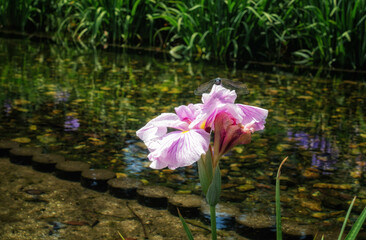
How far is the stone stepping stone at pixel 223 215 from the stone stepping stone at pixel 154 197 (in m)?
0.17

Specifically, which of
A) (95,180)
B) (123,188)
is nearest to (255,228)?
(123,188)

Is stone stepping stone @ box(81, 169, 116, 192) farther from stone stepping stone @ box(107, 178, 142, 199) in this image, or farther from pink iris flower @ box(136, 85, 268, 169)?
pink iris flower @ box(136, 85, 268, 169)

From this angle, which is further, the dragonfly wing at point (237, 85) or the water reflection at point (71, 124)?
the water reflection at point (71, 124)

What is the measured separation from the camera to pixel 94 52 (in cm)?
705

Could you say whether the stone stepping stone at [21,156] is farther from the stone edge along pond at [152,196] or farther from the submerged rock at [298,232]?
the submerged rock at [298,232]

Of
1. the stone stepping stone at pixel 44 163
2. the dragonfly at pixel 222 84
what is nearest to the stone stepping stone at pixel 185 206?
the stone stepping stone at pixel 44 163

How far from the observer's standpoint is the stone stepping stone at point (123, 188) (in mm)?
2293

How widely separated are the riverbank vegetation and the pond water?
2.30ft

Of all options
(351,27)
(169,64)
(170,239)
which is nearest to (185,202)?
(170,239)

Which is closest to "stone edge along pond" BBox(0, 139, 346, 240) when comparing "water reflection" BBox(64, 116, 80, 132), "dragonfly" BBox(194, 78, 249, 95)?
"water reflection" BBox(64, 116, 80, 132)

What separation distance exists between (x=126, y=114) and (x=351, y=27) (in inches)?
148

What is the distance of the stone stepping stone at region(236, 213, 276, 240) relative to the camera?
1.99 metres

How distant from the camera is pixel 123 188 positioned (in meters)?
2.30

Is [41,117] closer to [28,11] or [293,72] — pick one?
[293,72]
